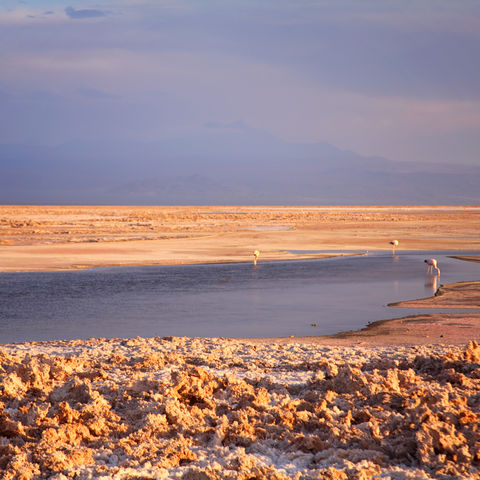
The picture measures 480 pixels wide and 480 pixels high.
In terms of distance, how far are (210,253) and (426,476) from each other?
70.7 feet

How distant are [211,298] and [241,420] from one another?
9912 millimetres

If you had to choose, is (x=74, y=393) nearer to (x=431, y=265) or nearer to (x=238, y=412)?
(x=238, y=412)

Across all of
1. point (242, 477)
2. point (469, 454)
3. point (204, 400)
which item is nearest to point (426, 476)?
point (469, 454)

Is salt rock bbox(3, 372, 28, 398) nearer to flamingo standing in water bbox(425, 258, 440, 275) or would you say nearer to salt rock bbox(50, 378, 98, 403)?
salt rock bbox(50, 378, 98, 403)

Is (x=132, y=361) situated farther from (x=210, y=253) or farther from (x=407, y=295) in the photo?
(x=210, y=253)

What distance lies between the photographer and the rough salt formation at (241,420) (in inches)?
194

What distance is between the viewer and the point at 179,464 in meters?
5.09

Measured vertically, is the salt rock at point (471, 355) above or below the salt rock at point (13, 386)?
above

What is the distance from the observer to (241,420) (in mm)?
5695

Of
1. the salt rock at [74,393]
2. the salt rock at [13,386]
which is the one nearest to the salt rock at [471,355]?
the salt rock at [74,393]

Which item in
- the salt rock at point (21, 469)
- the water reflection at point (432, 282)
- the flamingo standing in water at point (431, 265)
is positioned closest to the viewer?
the salt rock at point (21, 469)

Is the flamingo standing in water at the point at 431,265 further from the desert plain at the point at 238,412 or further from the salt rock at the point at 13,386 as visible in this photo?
the salt rock at the point at 13,386

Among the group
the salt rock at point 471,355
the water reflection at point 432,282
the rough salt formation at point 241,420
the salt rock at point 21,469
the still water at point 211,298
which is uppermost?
the salt rock at point 471,355

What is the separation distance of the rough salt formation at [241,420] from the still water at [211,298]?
171 inches
